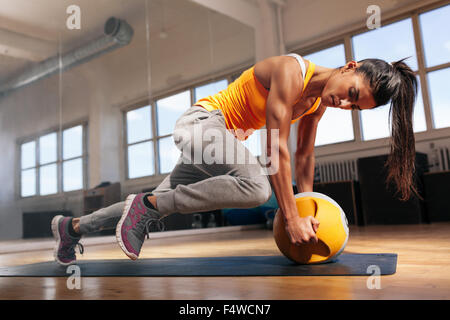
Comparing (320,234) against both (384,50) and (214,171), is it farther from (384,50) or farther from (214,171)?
(384,50)

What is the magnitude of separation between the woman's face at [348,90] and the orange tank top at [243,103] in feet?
0.42

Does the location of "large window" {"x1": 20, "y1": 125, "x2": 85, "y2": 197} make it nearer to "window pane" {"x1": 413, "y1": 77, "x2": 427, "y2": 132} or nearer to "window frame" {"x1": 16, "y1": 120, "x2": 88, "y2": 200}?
"window frame" {"x1": 16, "y1": 120, "x2": 88, "y2": 200}

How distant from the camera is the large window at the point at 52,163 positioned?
3.10 meters

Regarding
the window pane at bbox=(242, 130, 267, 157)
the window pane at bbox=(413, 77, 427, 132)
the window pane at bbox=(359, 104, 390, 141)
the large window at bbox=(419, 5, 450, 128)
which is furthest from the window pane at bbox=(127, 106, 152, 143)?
the large window at bbox=(419, 5, 450, 128)

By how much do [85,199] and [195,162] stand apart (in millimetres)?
2048

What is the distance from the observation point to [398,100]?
1.49 meters

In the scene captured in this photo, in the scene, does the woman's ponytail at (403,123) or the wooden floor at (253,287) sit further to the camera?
the woman's ponytail at (403,123)

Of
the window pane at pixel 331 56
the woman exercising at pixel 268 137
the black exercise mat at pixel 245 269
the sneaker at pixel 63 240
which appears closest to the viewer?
the black exercise mat at pixel 245 269

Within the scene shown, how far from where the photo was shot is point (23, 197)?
10.00 ft

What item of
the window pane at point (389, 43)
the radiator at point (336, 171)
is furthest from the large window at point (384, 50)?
the radiator at point (336, 171)

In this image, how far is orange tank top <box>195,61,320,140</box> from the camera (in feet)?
5.16

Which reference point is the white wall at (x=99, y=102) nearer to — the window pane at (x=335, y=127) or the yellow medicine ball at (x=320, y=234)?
the window pane at (x=335, y=127)

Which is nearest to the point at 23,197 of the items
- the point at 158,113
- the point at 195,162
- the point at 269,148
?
the point at 158,113
